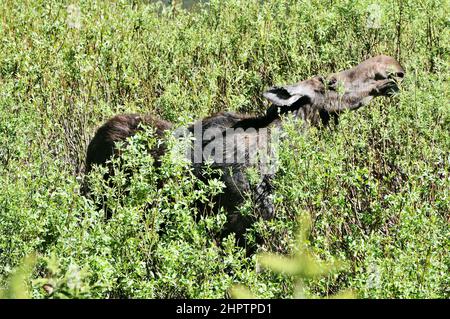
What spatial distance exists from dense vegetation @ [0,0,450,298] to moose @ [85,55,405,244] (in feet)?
0.75

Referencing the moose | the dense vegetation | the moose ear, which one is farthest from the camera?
the moose ear

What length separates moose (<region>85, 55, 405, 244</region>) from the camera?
6316 mm

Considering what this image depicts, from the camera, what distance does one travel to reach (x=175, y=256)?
482 centimetres

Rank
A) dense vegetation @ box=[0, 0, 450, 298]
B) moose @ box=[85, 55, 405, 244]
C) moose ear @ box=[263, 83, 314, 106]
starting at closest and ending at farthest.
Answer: dense vegetation @ box=[0, 0, 450, 298] < moose @ box=[85, 55, 405, 244] < moose ear @ box=[263, 83, 314, 106]

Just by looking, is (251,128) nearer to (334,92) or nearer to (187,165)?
(334,92)

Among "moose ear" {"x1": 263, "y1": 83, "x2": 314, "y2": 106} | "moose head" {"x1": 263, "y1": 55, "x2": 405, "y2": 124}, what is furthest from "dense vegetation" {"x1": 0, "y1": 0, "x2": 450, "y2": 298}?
"moose ear" {"x1": 263, "y1": 83, "x2": 314, "y2": 106}

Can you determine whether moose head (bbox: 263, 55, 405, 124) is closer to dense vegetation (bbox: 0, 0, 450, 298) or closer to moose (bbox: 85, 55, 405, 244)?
moose (bbox: 85, 55, 405, 244)

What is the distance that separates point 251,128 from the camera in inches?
272

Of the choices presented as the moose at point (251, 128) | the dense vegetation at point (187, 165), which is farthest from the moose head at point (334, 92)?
the dense vegetation at point (187, 165)

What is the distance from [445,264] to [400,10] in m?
5.51

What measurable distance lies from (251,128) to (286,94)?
0.50 m

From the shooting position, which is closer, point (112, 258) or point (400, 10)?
point (112, 258)
